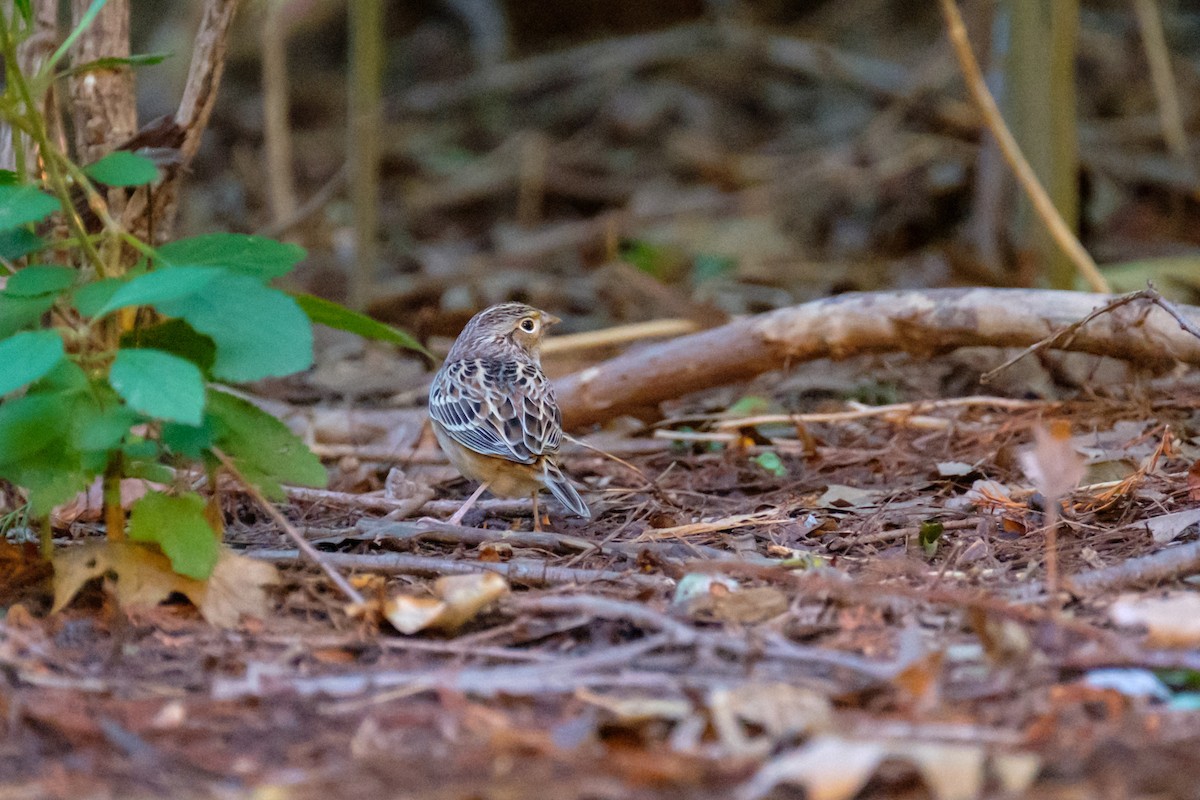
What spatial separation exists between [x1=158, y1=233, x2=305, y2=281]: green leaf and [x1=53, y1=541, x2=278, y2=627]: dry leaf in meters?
0.79

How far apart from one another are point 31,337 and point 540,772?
1649mm

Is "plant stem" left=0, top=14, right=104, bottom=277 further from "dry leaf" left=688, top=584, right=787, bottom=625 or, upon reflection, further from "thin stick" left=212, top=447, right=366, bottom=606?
"dry leaf" left=688, top=584, right=787, bottom=625

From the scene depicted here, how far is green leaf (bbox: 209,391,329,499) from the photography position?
3.48m

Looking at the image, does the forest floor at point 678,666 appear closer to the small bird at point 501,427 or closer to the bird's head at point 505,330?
the small bird at point 501,427

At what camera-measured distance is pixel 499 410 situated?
4828mm

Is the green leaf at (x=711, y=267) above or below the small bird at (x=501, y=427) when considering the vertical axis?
below

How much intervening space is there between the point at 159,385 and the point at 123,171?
72 centimetres

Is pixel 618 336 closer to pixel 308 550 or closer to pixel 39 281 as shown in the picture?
pixel 308 550

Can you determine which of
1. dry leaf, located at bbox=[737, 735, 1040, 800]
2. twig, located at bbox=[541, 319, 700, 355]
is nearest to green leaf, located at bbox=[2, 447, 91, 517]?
dry leaf, located at bbox=[737, 735, 1040, 800]

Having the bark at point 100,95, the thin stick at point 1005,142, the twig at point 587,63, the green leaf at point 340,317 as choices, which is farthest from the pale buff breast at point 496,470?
the twig at point 587,63

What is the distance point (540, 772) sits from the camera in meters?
2.52

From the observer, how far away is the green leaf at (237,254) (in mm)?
3459

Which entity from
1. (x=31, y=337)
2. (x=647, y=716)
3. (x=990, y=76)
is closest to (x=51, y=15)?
(x=31, y=337)

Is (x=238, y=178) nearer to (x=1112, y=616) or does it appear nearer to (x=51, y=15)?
(x=51, y=15)
